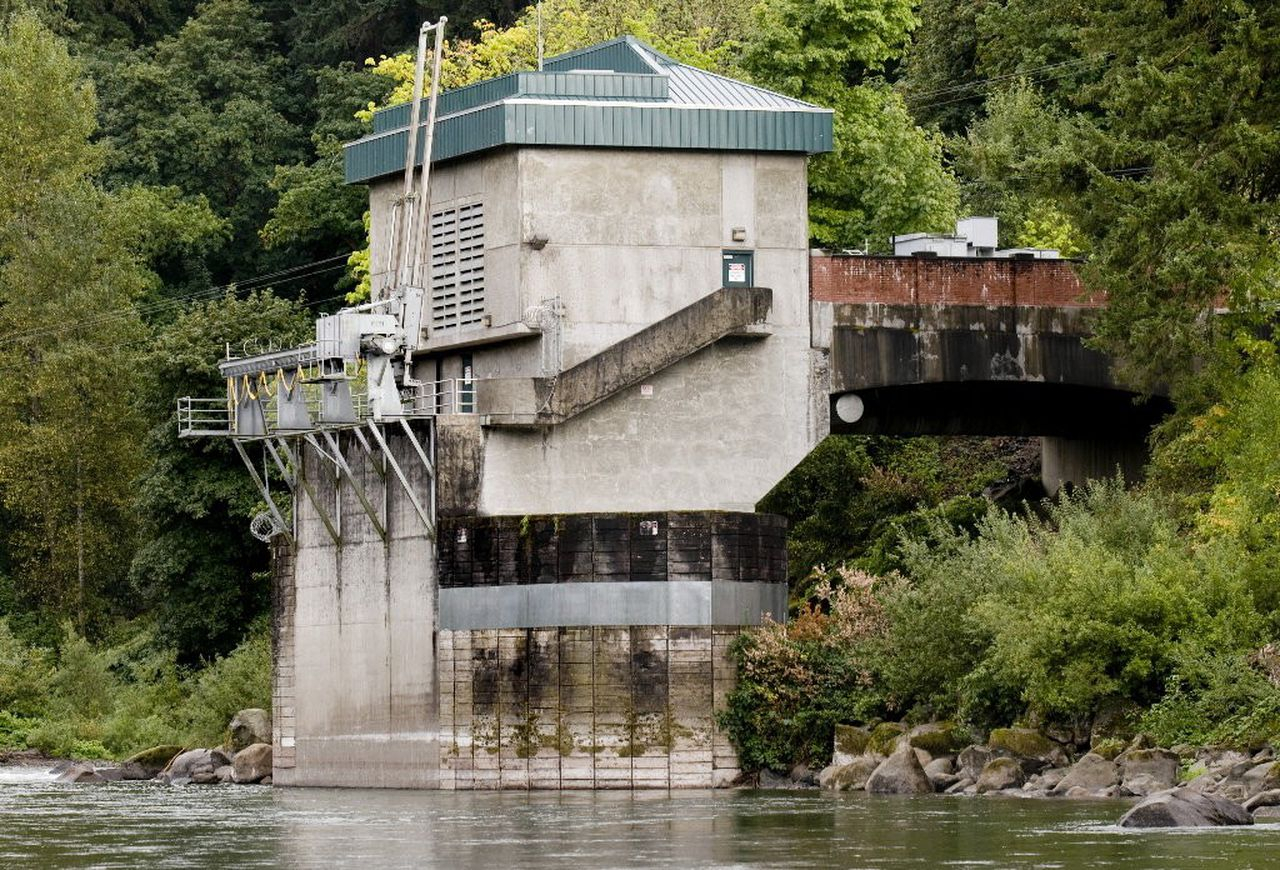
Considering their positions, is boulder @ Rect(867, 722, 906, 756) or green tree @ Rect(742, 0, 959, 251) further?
green tree @ Rect(742, 0, 959, 251)

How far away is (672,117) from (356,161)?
9123 millimetres

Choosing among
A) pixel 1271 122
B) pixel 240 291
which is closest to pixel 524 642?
pixel 1271 122

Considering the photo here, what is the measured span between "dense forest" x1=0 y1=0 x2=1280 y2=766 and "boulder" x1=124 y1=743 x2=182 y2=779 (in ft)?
9.57

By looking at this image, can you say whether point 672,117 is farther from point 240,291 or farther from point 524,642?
point 240,291

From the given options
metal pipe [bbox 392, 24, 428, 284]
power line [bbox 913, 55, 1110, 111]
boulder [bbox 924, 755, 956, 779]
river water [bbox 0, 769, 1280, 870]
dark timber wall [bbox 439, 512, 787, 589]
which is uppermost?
power line [bbox 913, 55, 1110, 111]

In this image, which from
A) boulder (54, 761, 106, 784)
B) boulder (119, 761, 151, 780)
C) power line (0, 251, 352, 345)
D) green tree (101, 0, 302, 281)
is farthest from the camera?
green tree (101, 0, 302, 281)

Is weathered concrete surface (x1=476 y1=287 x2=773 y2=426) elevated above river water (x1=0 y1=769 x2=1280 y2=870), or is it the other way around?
weathered concrete surface (x1=476 y1=287 x2=773 y2=426)

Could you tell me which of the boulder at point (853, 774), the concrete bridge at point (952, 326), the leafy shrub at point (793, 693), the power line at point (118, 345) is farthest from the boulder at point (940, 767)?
the power line at point (118, 345)

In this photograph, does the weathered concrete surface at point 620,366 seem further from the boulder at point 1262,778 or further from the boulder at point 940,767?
the boulder at point 1262,778

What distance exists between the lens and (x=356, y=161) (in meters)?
68.9

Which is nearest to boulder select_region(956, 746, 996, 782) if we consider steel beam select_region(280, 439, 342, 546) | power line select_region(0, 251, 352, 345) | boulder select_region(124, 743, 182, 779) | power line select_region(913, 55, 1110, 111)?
steel beam select_region(280, 439, 342, 546)

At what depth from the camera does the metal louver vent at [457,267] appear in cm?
6488

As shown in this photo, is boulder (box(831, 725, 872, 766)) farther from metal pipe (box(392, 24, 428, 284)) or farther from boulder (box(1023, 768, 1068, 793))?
metal pipe (box(392, 24, 428, 284))

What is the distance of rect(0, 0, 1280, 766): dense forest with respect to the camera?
56875 mm
